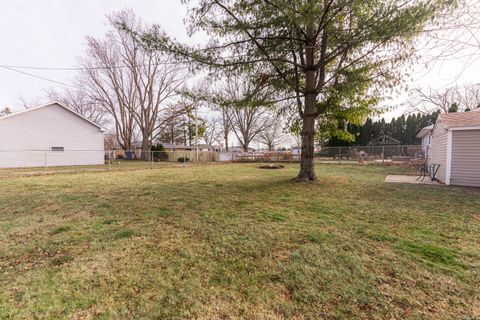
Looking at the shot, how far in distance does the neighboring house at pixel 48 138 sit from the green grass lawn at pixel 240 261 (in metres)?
13.3

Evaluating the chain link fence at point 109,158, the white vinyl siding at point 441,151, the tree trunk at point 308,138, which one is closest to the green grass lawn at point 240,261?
the tree trunk at point 308,138

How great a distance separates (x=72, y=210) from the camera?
438cm

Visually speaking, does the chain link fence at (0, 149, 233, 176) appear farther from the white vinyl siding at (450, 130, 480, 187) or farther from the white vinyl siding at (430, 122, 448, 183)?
the white vinyl siding at (450, 130, 480, 187)

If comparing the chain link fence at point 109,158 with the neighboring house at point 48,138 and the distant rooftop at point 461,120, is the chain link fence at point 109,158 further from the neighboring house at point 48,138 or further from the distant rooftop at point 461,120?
the distant rooftop at point 461,120

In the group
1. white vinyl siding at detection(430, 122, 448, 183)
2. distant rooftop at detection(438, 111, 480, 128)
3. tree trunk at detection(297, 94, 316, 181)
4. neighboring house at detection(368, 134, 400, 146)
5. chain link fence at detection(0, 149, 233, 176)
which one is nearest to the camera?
distant rooftop at detection(438, 111, 480, 128)

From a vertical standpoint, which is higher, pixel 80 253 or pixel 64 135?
pixel 64 135

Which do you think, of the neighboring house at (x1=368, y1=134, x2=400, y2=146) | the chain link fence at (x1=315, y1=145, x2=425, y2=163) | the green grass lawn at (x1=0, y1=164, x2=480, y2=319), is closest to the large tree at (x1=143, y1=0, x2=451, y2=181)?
the green grass lawn at (x1=0, y1=164, x2=480, y2=319)

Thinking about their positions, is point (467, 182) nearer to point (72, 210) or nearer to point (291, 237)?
point (291, 237)

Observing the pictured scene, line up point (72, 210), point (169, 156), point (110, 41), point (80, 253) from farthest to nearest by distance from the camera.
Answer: point (169, 156) < point (110, 41) < point (72, 210) < point (80, 253)

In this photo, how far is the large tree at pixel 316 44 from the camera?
496 cm

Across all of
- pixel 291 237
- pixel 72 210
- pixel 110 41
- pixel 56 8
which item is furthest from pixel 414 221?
pixel 110 41

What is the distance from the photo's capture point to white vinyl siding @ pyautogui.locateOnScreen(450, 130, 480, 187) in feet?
23.3

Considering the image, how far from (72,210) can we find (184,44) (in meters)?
4.91

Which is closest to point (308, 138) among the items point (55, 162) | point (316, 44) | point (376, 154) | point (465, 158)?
point (316, 44)
